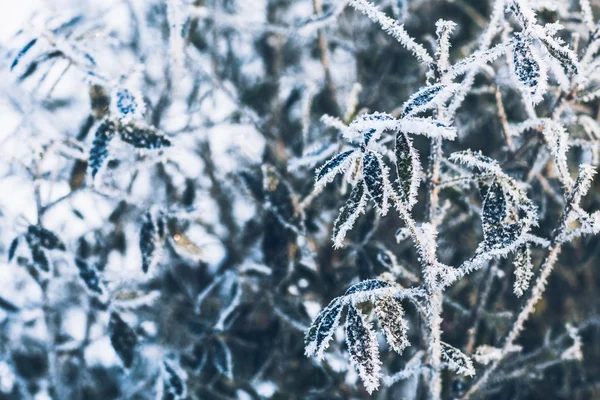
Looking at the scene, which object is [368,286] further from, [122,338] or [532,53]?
[122,338]

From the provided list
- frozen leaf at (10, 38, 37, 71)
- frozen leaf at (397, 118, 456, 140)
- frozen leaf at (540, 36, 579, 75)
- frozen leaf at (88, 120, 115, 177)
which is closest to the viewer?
frozen leaf at (397, 118, 456, 140)

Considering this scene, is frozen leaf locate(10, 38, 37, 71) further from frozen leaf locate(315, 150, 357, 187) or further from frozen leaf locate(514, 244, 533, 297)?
frozen leaf locate(514, 244, 533, 297)

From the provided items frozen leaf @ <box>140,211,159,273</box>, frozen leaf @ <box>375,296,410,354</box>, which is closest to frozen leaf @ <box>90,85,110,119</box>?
frozen leaf @ <box>140,211,159,273</box>

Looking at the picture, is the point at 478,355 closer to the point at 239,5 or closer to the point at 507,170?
the point at 507,170

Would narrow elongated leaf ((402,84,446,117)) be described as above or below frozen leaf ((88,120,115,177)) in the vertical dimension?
above

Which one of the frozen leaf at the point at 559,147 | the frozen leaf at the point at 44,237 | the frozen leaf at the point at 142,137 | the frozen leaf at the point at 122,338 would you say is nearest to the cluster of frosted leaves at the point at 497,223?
the frozen leaf at the point at 559,147

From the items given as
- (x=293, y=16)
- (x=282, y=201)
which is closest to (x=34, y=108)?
(x=282, y=201)

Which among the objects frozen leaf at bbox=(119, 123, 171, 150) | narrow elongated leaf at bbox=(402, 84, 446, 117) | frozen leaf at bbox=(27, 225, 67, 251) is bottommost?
frozen leaf at bbox=(27, 225, 67, 251)

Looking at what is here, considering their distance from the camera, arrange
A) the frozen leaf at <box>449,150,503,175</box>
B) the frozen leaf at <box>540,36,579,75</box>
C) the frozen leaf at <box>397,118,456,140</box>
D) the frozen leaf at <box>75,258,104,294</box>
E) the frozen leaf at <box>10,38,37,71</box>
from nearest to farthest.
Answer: the frozen leaf at <box>397,118,456,140</box> → the frozen leaf at <box>540,36,579,75</box> → the frozen leaf at <box>449,150,503,175</box> → the frozen leaf at <box>10,38,37,71</box> → the frozen leaf at <box>75,258,104,294</box>
